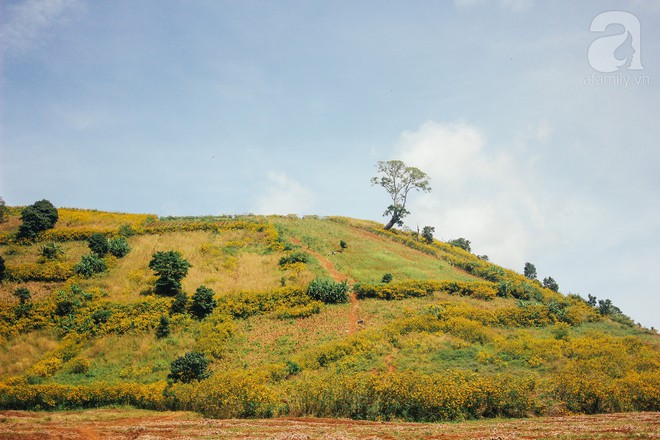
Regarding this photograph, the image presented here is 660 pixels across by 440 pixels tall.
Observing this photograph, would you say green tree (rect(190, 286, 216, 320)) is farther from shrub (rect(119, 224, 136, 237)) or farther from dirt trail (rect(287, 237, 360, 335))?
shrub (rect(119, 224, 136, 237))

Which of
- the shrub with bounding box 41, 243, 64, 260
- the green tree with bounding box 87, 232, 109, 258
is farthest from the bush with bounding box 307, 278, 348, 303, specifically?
the shrub with bounding box 41, 243, 64, 260

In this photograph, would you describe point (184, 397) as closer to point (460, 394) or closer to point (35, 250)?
point (460, 394)

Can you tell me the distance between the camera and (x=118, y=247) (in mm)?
41219

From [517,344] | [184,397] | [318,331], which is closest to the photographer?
[184,397]

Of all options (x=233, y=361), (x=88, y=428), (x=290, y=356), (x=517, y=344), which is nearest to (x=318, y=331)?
(x=290, y=356)

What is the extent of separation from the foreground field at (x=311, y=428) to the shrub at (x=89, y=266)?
63.9ft

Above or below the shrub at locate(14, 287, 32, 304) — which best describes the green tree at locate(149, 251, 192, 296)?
above

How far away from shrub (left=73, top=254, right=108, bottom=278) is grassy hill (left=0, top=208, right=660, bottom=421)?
578mm

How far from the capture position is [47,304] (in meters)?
30.9

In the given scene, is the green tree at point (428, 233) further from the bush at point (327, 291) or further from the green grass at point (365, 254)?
the bush at point (327, 291)

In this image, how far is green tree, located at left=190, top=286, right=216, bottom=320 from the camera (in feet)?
101

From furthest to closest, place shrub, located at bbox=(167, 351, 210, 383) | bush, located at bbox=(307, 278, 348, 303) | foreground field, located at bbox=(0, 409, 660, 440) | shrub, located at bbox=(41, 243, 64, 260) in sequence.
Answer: shrub, located at bbox=(41, 243, 64, 260) → bush, located at bbox=(307, 278, 348, 303) → shrub, located at bbox=(167, 351, 210, 383) → foreground field, located at bbox=(0, 409, 660, 440)

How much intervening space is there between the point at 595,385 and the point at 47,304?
37490mm

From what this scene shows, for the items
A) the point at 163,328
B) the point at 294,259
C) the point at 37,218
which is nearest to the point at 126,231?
the point at 37,218
